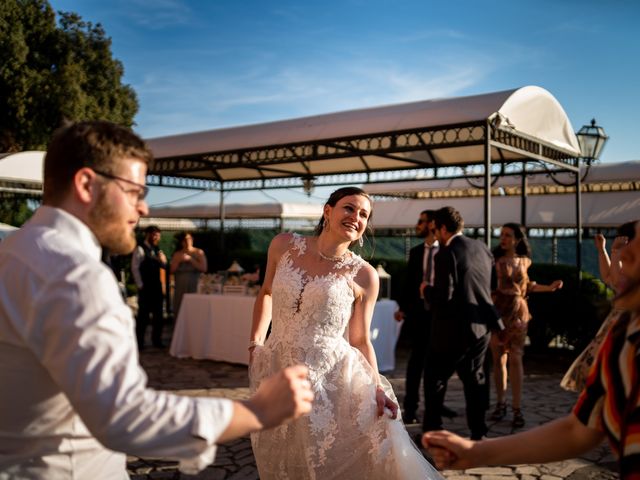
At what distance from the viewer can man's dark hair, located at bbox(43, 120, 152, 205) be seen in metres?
1.41

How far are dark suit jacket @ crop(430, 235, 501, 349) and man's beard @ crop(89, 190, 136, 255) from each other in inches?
162

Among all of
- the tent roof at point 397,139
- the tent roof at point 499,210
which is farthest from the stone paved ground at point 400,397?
the tent roof at point 499,210

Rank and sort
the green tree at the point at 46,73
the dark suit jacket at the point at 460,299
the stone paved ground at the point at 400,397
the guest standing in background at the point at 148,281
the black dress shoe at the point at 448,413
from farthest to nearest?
the green tree at the point at 46,73 < the guest standing in background at the point at 148,281 < the black dress shoe at the point at 448,413 < the dark suit jacket at the point at 460,299 < the stone paved ground at the point at 400,397

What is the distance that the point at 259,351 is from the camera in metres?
3.43

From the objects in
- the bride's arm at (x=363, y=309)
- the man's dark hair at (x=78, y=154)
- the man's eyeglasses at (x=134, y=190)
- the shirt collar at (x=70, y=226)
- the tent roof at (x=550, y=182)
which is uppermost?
the tent roof at (x=550, y=182)

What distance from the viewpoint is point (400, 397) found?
23.2 ft

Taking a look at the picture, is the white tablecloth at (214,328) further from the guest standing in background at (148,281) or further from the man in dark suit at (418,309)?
the man in dark suit at (418,309)

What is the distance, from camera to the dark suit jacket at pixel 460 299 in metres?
5.27

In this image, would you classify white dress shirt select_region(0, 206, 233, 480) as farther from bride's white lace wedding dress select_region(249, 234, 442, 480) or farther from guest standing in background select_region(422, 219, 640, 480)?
bride's white lace wedding dress select_region(249, 234, 442, 480)

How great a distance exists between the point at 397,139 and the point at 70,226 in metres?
8.54

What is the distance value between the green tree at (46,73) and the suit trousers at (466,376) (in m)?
18.5

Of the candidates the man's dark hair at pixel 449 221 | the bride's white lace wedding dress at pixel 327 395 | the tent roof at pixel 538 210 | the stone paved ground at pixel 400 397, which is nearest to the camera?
the bride's white lace wedding dress at pixel 327 395

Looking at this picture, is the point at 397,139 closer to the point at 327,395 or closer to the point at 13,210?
the point at 327,395

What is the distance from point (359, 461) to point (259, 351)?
80 cm
